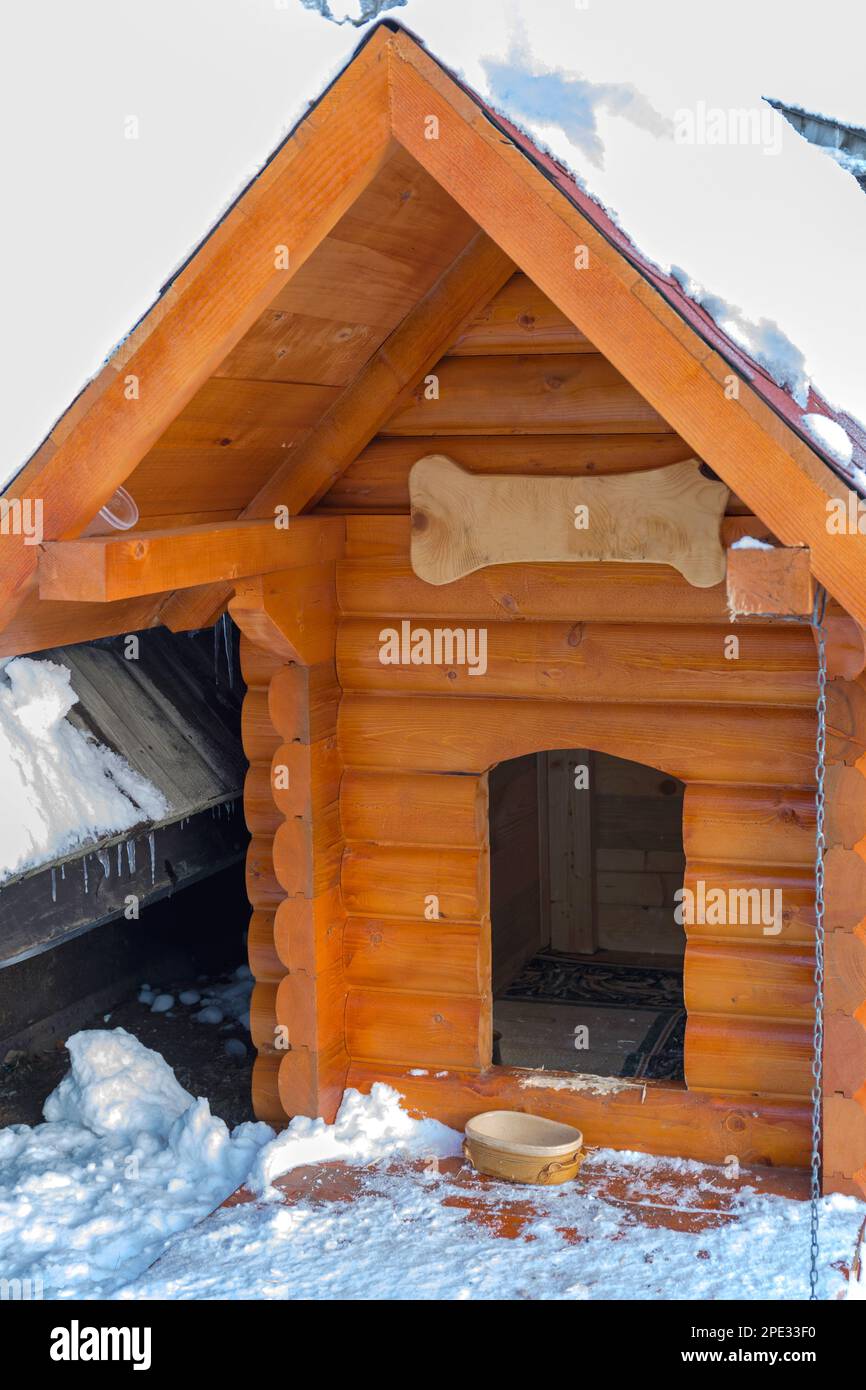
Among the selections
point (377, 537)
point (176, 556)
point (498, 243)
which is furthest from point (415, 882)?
point (498, 243)

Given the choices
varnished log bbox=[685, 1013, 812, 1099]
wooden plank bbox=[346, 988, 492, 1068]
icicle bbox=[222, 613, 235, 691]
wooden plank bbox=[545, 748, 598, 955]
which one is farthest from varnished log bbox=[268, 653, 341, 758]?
wooden plank bbox=[545, 748, 598, 955]

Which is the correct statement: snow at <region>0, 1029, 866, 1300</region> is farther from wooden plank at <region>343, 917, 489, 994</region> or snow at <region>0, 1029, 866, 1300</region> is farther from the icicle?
the icicle

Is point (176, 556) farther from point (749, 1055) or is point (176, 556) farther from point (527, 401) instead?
point (749, 1055)

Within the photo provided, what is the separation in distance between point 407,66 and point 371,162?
278 mm

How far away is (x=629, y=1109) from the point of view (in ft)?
19.4

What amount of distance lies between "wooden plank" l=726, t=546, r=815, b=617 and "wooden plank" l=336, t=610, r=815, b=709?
4.36 ft

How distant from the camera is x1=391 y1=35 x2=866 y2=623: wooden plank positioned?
13.8 feet

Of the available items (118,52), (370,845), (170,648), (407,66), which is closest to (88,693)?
(170,648)

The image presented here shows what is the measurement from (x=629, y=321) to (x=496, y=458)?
162 centimetres

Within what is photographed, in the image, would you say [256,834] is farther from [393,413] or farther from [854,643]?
[854,643]

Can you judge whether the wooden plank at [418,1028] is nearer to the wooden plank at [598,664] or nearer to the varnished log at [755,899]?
the varnished log at [755,899]

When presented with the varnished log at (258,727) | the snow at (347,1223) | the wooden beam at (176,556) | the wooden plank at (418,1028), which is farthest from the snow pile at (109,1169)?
the wooden beam at (176,556)

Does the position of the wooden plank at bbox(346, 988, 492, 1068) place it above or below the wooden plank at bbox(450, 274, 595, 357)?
below

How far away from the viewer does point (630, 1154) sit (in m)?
5.92
